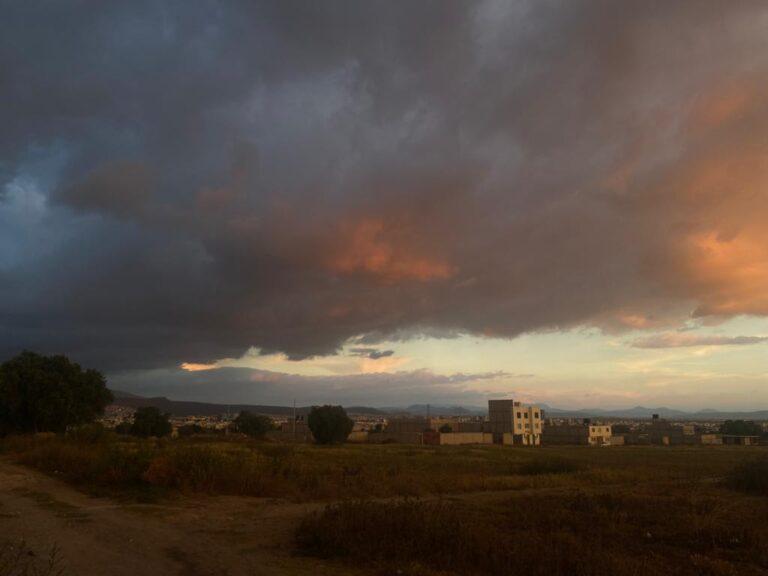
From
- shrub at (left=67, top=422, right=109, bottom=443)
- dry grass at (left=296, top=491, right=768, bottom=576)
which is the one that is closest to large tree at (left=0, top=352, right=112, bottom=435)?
shrub at (left=67, top=422, right=109, bottom=443)

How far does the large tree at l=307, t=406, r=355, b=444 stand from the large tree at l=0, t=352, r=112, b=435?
3412cm

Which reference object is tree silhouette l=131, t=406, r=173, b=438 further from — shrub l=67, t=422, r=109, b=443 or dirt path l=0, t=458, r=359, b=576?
dirt path l=0, t=458, r=359, b=576

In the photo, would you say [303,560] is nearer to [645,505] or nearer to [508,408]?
[645,505]

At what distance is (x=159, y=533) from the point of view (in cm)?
1366

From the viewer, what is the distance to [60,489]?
20.6 meters

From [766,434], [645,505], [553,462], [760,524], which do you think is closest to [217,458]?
[645,505]

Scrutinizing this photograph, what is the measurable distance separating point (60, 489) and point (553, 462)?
2544cm

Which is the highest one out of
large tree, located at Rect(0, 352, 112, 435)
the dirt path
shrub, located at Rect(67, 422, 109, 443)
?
large tree, located at Rect(0, 352, 112, 435)

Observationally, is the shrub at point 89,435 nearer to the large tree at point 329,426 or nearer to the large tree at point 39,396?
the large tree at point 39,396

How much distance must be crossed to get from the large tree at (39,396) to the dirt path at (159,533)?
31.4m

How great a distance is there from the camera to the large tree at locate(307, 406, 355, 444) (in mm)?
79750

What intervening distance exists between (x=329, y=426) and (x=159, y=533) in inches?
2653

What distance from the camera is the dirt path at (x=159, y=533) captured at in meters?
10.8

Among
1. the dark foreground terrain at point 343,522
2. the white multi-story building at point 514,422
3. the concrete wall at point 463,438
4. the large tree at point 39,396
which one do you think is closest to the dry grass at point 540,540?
the dark foreground terrain at point 343,522
